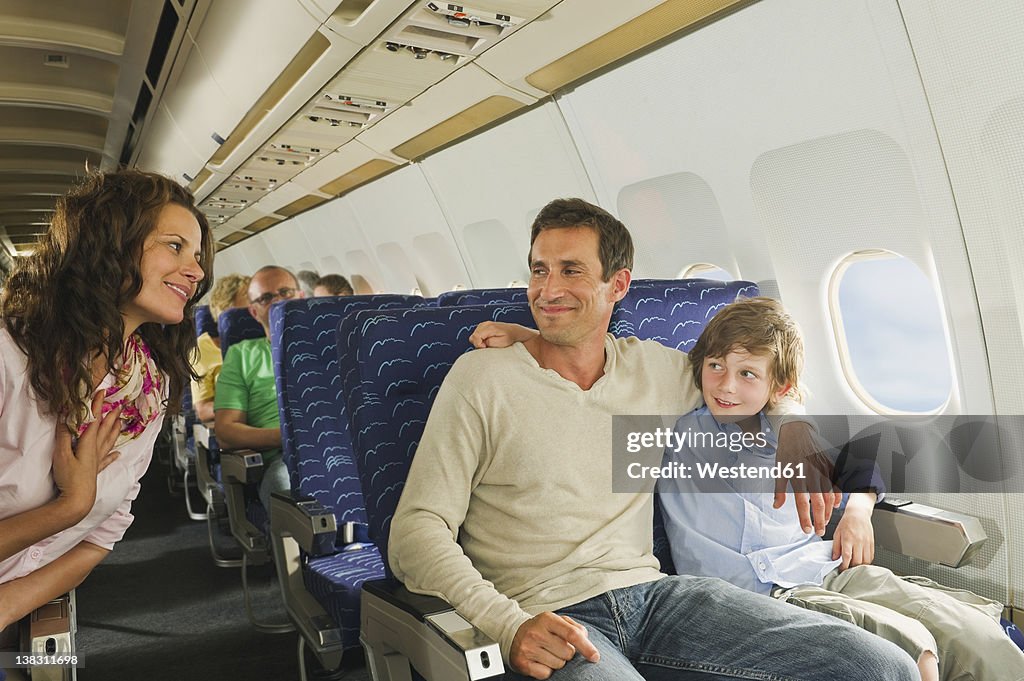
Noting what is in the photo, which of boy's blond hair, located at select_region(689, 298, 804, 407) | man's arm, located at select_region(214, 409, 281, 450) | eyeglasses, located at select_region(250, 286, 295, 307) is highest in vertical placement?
eyeglasses, located at select_region(250, 286, 295, 307)

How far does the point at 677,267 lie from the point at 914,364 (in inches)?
55.8

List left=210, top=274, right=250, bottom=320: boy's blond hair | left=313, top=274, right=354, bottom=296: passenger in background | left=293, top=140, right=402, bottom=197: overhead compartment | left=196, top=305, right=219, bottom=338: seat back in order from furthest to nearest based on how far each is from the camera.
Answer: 1. left=293, top=140, right=402, bottom=197: overhead compartment
2. left=313, top=274, right=354, bottom=296: passenger in background
3. left=196, top=305, right=219, bottom=338: seat back
4. left=210, top=274, right=250, bottom=320: boy's blond hair

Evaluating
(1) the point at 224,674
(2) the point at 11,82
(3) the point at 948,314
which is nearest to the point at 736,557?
(3) the point at 948,314

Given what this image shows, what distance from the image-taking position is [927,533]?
86.2 inches

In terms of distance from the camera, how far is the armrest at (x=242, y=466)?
3539 mm

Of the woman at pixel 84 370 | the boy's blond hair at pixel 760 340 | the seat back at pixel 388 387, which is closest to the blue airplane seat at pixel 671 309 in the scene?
the boy's blond hair at pixel 760 340

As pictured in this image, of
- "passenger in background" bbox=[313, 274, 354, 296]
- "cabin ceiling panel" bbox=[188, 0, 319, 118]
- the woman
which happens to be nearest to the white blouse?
the woman

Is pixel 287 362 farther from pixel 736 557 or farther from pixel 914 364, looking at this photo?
pixel 914 364

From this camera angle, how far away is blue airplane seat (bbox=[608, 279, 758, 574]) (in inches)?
94.0

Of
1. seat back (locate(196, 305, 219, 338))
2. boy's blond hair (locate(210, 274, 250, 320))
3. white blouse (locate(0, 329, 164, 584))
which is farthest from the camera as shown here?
seat back (locate(196, 305, 219, 338))

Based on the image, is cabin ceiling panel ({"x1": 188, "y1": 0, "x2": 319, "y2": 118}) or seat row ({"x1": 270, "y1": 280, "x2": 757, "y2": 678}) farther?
cabin ceiling panel ({"x1": 188, "y1": 0, "x2": 319, "y2": 118})

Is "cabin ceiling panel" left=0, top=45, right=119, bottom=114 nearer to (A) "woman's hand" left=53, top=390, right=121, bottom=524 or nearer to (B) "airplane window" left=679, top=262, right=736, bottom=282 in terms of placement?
(B) "airplane window" left=679, top=262, right=736, bottom=282

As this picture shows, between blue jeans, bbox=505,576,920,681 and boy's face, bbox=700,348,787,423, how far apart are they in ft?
1.49

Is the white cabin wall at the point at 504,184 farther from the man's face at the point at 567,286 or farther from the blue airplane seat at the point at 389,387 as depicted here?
the blue airplane seat at the point at 389,387
